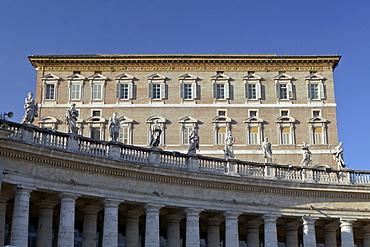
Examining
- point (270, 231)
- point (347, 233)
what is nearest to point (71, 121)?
point (270, 231)

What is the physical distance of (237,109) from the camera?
259 ft

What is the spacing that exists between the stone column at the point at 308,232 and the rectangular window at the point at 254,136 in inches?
1310

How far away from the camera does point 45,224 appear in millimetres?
37844

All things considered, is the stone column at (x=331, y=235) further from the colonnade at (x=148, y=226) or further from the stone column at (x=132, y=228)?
the stone column at (x=132, y=228)

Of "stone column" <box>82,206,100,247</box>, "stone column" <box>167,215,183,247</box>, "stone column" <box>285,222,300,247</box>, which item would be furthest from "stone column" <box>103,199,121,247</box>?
"stone column" <box>285,222,300,247</box>

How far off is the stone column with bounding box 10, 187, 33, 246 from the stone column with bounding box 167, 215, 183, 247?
12.1 m

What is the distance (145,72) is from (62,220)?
46.1 meters

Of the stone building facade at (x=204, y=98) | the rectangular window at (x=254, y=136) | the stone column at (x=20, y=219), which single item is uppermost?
the stone building facade at (x=204, y=98)

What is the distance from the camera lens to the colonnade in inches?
1330

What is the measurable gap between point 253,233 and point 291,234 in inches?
131

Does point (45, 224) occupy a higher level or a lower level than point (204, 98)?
lower

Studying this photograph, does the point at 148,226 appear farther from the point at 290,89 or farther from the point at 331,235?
the point at 290,89

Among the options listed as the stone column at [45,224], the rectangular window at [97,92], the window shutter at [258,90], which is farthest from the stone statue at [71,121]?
the window shutter at [258,90]

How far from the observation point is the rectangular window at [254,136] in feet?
254
